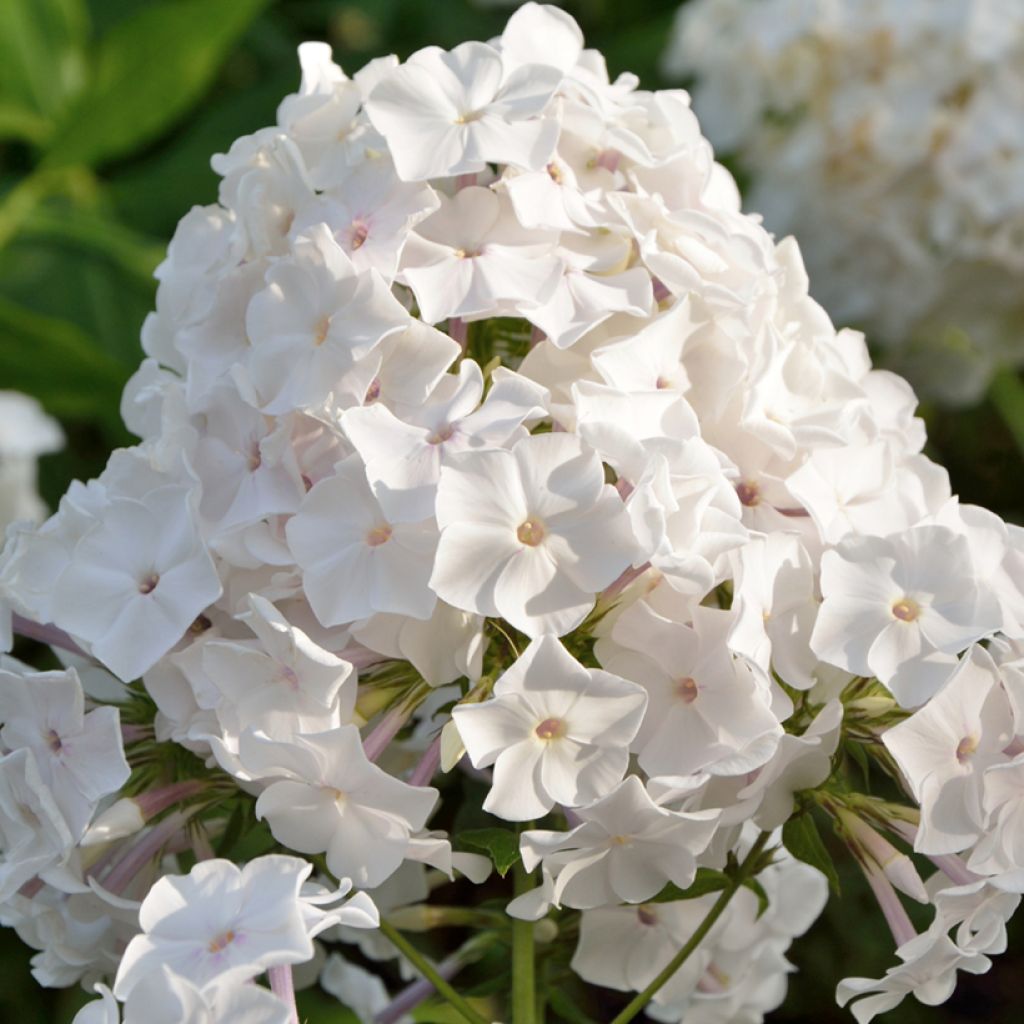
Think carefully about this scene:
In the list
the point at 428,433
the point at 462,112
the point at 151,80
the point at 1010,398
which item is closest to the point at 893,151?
the point at 1010,398

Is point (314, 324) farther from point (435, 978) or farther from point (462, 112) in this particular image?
point (435, 978)

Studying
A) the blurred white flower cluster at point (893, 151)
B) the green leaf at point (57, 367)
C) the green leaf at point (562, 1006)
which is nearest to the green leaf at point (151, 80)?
the green leaf at point (57, 367)

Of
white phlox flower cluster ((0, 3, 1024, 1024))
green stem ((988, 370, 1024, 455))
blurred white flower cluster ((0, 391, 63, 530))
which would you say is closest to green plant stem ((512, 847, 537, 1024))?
white phlox flower cluster ((0, 3, 1024, 1024))

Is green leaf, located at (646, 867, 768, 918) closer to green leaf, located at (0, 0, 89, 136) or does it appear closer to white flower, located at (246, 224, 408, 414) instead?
white flower, located at (246, 224, 408, 414)

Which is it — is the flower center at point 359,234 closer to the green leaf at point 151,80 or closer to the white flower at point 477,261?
the white flower at point 477,261

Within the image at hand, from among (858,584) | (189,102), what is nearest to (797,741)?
(858,584)

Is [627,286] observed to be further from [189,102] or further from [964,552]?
[189,102]
